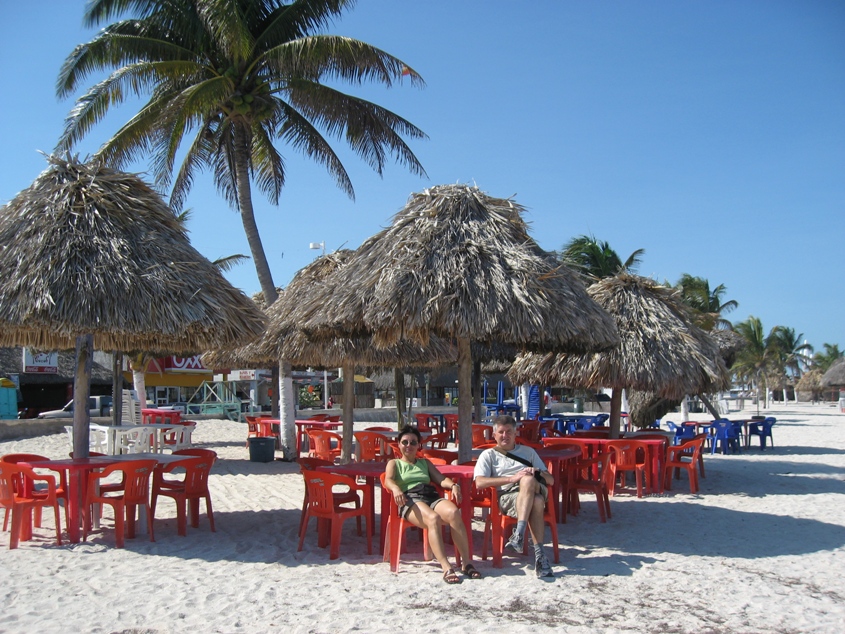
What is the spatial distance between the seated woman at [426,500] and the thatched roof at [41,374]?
23.9m

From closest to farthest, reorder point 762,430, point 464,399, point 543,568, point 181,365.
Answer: point 543,568, point 464,399, point 762,430, point 181,365

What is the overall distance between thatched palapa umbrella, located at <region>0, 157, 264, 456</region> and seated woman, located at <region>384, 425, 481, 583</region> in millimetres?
2559

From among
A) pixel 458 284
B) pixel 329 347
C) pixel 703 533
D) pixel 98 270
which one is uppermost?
pixel 98 270

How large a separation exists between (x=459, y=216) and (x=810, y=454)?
1239 cm

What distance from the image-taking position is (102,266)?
6.59 m

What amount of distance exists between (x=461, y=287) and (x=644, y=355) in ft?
15.1

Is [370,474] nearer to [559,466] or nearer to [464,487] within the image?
[464,487]

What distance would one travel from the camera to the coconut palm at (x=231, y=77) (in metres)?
11.6

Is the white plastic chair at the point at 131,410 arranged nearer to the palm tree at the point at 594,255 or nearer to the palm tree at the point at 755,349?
the palm tree at the point at 594,255

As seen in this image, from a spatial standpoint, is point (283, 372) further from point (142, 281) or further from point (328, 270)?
point (142, 281)

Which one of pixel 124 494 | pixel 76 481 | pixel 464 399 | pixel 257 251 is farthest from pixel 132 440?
pixel 464 399

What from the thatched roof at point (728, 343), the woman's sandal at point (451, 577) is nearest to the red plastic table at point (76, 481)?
the woman's sandal at point (451, 577)

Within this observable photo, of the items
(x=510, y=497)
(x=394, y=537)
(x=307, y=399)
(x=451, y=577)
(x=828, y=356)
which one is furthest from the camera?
(x=828, y=356)

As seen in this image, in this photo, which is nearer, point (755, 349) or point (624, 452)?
point (624, 452)
